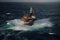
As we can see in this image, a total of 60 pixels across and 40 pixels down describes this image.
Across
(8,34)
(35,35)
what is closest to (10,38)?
(8,34)

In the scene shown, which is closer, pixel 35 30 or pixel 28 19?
pixel 35 30

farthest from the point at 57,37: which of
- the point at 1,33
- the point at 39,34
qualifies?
the point at 1,33

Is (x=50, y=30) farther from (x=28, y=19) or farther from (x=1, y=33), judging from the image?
(x=1, y=33)

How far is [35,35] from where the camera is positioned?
129ft

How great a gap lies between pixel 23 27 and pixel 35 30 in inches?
159

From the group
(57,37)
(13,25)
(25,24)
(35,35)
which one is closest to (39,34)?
(35,35)

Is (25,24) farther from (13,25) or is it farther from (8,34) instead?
(8,34)

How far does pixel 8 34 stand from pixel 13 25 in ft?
27.6

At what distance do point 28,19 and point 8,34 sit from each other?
9.84 metres

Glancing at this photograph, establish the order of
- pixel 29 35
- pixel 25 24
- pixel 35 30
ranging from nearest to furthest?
pixel 29 35, pixel 35 30, pixel 25 24

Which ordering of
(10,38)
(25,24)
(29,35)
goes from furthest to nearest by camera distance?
1. (25,24)
2. (29,35)
3. (10,38)

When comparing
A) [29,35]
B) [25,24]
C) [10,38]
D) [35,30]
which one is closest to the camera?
[10,38]

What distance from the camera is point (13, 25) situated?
47656mm

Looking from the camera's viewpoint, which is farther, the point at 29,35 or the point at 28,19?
the point at 28,19
